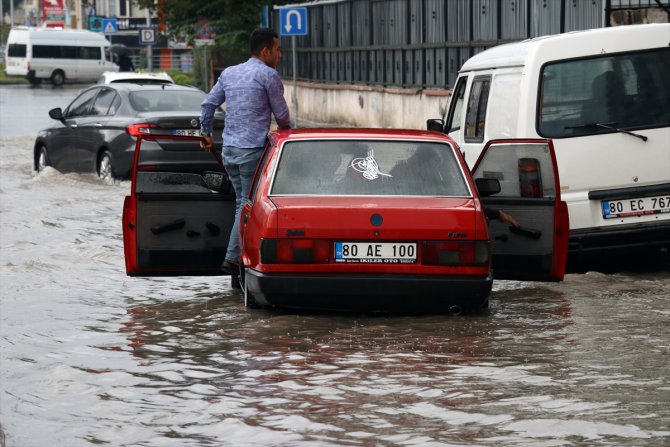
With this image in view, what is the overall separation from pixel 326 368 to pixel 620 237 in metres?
4.06

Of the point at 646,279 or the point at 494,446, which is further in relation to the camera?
the point at 646,279

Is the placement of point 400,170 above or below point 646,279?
above

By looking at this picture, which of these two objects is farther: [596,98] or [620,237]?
[596,98]

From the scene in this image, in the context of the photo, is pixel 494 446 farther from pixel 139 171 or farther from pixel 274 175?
pixel 139 171

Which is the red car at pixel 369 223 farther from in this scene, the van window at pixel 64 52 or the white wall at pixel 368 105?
the van window at pixel 64 52

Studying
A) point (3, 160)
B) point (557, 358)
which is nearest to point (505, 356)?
point (557, 358)

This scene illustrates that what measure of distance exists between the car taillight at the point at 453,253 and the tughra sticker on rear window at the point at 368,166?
66 centimetres

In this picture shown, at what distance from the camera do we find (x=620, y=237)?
11180 mm

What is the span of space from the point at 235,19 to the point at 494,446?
40.1 metres

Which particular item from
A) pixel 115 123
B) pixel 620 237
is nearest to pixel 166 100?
pixel 115 123

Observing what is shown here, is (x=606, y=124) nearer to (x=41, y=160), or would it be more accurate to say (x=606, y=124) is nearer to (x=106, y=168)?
(x=106, y=168)

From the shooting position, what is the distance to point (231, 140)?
10852 millimetres

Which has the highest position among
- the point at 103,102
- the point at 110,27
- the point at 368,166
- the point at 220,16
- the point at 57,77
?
the point at 220,16

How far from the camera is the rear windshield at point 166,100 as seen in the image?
67.9 feet
